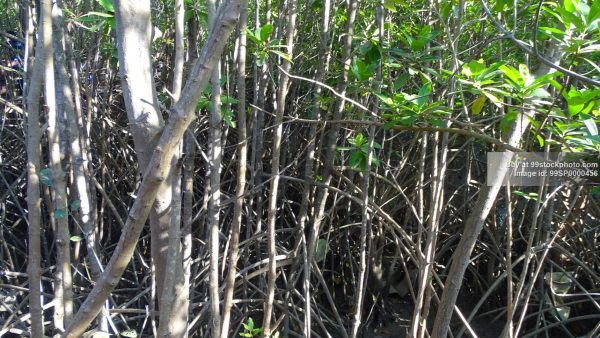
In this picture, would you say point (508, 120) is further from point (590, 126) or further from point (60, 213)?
point (60, 213)

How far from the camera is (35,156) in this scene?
1.52 m

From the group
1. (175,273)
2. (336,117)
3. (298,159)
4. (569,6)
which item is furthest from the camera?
(298,159)

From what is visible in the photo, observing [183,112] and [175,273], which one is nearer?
[183,112]

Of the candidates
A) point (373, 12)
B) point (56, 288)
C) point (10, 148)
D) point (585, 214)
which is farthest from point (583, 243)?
point (10, 148)

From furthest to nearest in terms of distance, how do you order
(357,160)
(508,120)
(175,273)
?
(357,160) → (508,120) → (175,273)

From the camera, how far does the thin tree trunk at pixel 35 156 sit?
4.64 feet

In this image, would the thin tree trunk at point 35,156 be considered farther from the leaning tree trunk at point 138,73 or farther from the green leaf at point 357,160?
the green leaf at point 357,160

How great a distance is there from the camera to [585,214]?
2875mm

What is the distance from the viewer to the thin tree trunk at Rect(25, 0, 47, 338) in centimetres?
142

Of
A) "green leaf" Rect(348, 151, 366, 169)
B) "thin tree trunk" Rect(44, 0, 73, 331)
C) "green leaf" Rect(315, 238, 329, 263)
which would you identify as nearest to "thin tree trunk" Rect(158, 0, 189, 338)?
"thin tree trunk" Rect(44, 0, 73, 331)

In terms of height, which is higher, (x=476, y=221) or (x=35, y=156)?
(x=35, y=156)

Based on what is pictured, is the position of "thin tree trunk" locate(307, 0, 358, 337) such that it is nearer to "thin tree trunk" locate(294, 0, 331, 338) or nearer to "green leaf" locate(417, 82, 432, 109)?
"thin tree trunk" locate(294, 0, 331, 338)

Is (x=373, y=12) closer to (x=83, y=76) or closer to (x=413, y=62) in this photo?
(x=413, y=62)

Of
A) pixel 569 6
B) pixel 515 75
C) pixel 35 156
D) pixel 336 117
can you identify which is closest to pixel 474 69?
pixel 515 75
